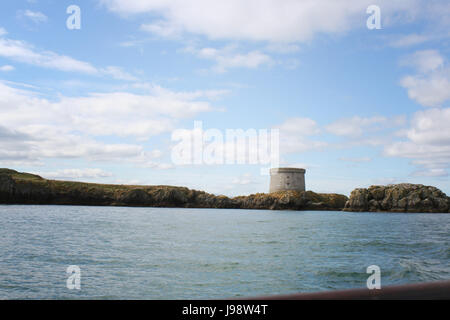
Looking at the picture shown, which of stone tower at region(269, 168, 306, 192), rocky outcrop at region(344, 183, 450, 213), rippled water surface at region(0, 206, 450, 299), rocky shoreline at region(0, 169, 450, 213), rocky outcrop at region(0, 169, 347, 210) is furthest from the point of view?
stone tower at region(269, 168, 306, 192)

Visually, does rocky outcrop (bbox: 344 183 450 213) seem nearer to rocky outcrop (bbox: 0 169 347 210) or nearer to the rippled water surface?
rocky outcrop (bbox: 0 169 347 210)

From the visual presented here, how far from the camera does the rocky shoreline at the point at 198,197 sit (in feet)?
406

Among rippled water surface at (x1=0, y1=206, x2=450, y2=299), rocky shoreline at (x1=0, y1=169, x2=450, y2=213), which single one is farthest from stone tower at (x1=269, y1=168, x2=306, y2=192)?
rippled water surface at (x1=0, y1=206, x2=450, y2=299)

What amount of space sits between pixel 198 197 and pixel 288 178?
1510 inches

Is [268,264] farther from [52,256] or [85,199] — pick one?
[85,199]

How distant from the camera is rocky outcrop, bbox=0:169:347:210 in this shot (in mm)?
A: 125919

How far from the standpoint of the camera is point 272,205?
443ft

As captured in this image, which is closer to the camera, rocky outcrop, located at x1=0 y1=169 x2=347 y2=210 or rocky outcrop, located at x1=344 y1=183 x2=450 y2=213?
rocky outcrop, located at x1=344 y1=183 x2=450 y2=213

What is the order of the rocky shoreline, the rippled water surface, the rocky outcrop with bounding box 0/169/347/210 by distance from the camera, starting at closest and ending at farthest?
the rippled water surface
the rocky shoreline
the rocky outcrop with bounding box 0/169/347/210

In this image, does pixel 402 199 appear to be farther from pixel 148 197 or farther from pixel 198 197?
pixel 148 197

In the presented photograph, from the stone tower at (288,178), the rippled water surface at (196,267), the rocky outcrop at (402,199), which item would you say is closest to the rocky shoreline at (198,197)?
the rocky outcrop at (402,199)
